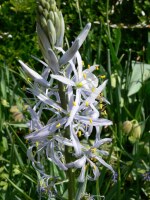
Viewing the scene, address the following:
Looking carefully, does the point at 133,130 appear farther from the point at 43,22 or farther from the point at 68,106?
the point at 43,22

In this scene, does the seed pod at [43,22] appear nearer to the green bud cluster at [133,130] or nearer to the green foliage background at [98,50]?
the green bud cluster at [133,130]

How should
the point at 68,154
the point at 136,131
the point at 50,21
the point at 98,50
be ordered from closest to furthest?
the point at 50,21
the point at 68,154
the point at 136,131
the point at 98,50

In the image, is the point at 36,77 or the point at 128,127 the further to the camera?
the point at 128,127

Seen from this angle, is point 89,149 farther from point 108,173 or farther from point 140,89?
point 140,89

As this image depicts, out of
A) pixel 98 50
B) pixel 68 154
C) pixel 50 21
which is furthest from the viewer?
pixel 98 50

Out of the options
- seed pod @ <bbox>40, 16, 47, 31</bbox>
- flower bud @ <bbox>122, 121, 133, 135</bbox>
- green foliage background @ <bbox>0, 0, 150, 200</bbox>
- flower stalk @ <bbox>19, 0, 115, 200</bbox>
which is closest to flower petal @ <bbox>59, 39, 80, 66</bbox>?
flower stalk @ <bbox>19, 0, 115, 200</bbox>

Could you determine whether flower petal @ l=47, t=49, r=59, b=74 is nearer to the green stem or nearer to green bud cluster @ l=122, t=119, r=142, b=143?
the green stem

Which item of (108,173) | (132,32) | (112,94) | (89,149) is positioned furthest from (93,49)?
(89,149)

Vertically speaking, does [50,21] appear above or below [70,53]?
above

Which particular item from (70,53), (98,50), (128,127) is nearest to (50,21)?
(70,53)
